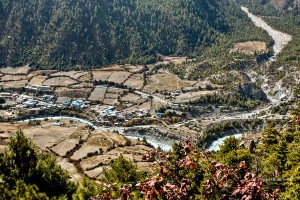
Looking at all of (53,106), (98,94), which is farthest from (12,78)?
(98,94)

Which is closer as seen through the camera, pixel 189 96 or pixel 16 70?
pixel 189 96

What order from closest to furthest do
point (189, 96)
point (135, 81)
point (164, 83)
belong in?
point (189, 96), point (164, 83), point (135, 81)

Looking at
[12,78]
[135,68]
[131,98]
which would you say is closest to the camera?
[131,98]

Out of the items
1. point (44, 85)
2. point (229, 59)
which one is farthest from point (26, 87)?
point (229, 59)

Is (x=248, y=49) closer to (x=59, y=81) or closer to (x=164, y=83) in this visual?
(x=164, y=83)

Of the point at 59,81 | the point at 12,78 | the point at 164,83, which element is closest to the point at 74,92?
the point at 59,81

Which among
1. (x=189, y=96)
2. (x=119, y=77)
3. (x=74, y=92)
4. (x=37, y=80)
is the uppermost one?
(x=189, y=96)

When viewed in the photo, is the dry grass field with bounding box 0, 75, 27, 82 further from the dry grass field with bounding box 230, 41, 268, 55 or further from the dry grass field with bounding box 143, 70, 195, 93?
the dry grass field with bounding box 230, 41, 268, 55

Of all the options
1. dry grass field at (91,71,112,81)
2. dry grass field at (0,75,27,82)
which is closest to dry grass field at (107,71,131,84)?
dry grass field at (91,71,112,81)

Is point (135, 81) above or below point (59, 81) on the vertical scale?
above
